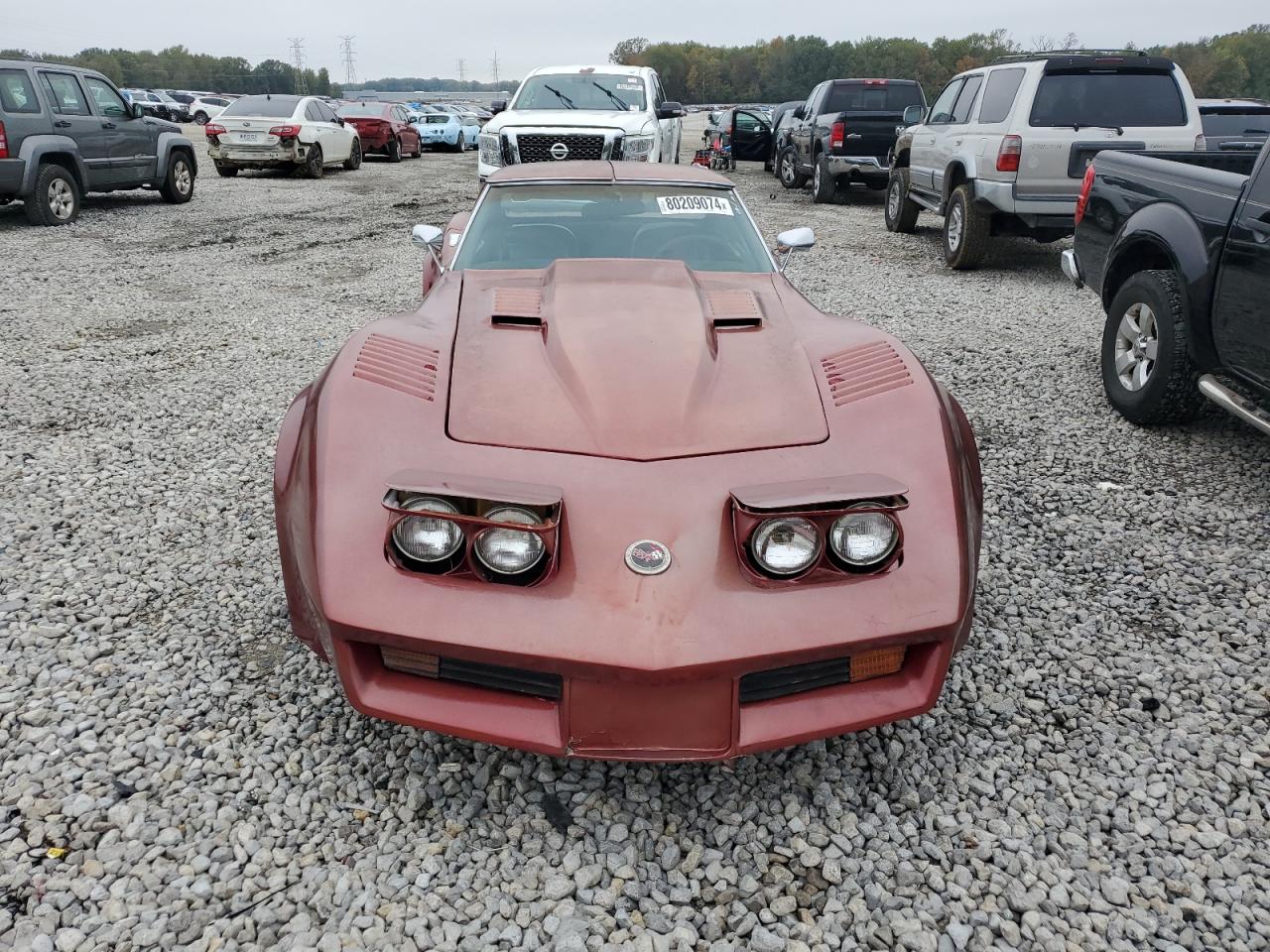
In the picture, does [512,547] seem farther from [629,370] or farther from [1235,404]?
[1235,404]

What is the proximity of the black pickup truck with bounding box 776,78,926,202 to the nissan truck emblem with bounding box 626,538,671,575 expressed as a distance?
12.5m

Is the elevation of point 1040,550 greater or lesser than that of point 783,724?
lesser

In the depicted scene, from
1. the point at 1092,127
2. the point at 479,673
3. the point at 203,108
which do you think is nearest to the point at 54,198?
the point at 1092,127

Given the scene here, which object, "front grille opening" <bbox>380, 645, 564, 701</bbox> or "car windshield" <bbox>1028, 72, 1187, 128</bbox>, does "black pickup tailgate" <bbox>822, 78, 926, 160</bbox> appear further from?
"front grille opening" <bbox>380, 645, 564, 701</bbox>

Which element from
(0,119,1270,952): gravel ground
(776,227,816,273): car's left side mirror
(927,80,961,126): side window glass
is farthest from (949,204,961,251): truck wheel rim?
(776,227,816,273): car's left side mirror

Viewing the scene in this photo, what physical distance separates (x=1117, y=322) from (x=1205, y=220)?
80 centimetres

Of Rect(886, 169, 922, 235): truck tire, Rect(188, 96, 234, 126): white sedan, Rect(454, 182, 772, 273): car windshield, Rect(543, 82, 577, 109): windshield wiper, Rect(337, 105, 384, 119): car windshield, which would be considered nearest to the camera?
Rect(454, 182, 772, 273): car windshield

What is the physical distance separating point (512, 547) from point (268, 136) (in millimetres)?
16836

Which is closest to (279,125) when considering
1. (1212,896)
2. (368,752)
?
(368,752)

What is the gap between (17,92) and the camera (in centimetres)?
1004

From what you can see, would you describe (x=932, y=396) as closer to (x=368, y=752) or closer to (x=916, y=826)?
(x=916, y=826)

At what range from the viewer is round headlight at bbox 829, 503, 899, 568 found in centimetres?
202

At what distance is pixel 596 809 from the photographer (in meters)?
2.23

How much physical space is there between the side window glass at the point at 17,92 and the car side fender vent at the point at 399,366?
33.1 ft
